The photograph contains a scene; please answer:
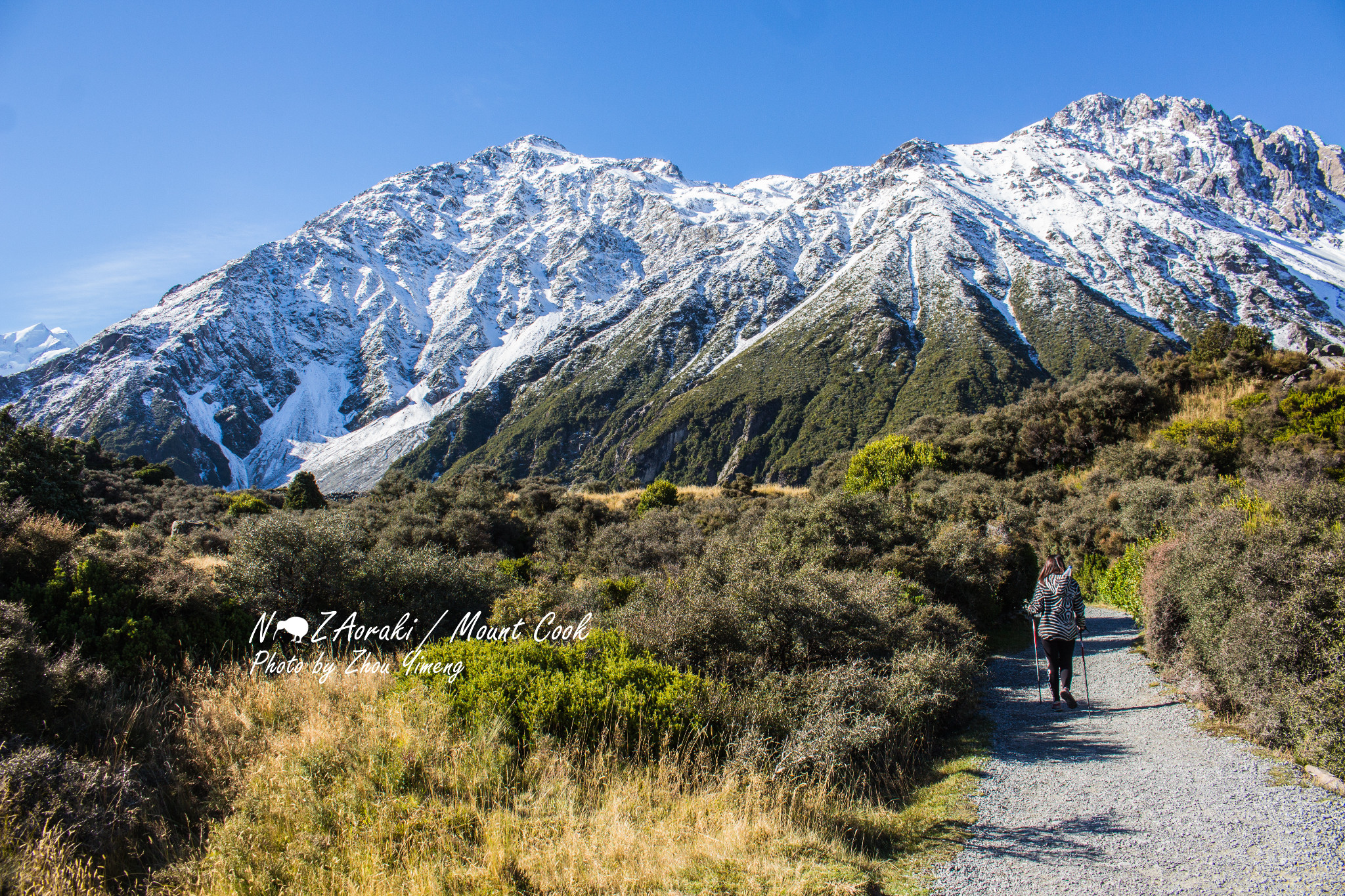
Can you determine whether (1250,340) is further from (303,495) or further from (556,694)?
(303,495)

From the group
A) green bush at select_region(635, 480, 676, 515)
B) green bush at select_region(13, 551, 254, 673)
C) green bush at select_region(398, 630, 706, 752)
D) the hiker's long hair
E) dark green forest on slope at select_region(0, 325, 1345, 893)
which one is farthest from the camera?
green bush at select_region(635, 480, 676, 515)

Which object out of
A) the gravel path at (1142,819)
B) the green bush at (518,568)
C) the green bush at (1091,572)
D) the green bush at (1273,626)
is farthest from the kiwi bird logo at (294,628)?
the green bush at (1091,572)

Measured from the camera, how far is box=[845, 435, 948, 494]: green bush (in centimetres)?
2438

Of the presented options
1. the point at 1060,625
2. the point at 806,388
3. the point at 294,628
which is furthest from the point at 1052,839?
the point at 806,388

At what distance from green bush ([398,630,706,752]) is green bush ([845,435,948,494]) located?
19.1m

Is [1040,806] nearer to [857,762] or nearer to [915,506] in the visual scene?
[857,762]

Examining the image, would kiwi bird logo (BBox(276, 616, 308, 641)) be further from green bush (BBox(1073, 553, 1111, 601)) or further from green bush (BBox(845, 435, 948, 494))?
green bush (BBox(845, 435, 948, 494))

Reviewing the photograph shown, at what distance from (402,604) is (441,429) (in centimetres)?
15863

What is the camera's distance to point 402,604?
9.44 m

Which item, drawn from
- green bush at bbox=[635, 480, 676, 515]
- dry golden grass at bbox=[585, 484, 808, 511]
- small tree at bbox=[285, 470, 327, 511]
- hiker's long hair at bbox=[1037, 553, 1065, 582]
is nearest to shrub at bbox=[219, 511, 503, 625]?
hiker's long hair at bbox=[1037, 553, 1065, 582]

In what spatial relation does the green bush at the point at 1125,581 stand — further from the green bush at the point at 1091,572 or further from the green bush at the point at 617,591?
the green bush at the point at 617,591

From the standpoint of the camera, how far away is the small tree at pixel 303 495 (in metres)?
29.3

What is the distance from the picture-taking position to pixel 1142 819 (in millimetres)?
4449

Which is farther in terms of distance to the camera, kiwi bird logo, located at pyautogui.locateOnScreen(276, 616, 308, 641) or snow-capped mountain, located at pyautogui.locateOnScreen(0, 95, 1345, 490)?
snow-capped mountain, located at pyautogui.locateOnScreen(0, 95, 1345, 490)
